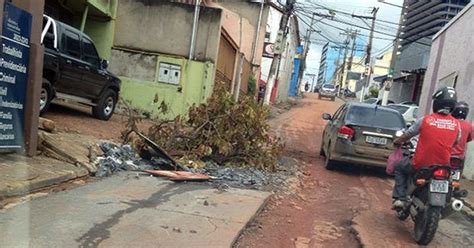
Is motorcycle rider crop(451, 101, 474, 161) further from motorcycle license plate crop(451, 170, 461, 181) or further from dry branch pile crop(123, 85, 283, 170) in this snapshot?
dry branch pile crop(123, 85, 283, 170)

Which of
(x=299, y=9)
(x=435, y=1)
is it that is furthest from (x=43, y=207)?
(x=435, y=1)

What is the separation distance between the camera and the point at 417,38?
3216 cm

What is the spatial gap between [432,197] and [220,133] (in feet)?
14.2

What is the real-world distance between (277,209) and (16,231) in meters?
3.47

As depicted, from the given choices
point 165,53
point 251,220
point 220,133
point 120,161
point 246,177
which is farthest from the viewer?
point 165,53

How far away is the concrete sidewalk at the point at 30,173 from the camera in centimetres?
550

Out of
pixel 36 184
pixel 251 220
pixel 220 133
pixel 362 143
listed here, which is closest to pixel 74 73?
pixel 220 133

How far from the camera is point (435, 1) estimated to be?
3200 cm

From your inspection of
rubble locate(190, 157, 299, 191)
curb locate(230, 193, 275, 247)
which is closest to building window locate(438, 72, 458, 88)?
rubble locate(190, 157, 299, 191)

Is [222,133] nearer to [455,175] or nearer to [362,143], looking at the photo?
[362,143]

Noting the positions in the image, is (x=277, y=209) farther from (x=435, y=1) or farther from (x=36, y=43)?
(x=435, y=1)

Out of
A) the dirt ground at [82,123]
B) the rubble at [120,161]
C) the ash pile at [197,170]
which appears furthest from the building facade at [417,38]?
the rubble at [120,161]

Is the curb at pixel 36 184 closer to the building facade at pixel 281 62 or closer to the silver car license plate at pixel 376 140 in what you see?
the silver car license plate at pixel 376 140

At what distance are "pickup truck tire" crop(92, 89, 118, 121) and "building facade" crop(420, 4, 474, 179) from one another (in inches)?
347
